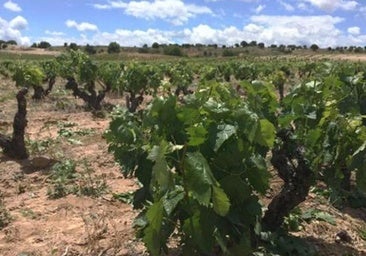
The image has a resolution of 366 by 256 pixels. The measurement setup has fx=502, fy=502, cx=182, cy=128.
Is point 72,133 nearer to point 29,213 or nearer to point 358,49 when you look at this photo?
point 29,213

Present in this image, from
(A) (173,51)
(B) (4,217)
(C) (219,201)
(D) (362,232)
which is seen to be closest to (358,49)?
(A) (173,51)

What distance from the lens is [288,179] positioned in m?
4.65

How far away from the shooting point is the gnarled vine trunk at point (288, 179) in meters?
4.54

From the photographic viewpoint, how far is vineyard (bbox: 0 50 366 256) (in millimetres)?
3336

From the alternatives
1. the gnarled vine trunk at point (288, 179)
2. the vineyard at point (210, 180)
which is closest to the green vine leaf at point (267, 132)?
the vineyard at point (210, 180)

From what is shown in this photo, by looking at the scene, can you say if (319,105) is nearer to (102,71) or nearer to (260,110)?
(260,110)

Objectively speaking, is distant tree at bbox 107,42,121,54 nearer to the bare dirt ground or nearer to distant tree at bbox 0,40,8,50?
distant tree at bbox 0,40,8,50

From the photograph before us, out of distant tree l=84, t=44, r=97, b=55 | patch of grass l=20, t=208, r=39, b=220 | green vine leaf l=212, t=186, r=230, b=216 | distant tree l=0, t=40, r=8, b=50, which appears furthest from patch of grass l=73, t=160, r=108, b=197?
distant tree l=0, t=40, r=8, b=50

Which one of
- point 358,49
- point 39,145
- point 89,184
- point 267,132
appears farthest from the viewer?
point 358,49

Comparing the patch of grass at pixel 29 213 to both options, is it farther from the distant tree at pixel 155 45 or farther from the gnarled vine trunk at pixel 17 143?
the distant tree at pixel 155 45

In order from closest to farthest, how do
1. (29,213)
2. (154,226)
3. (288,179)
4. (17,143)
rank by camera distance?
(154,226) → (288,179) → (29,213) → (17,143)

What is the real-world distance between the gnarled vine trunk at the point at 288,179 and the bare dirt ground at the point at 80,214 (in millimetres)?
460

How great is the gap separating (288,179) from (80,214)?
7.81 ft

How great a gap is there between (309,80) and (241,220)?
6.99ft
